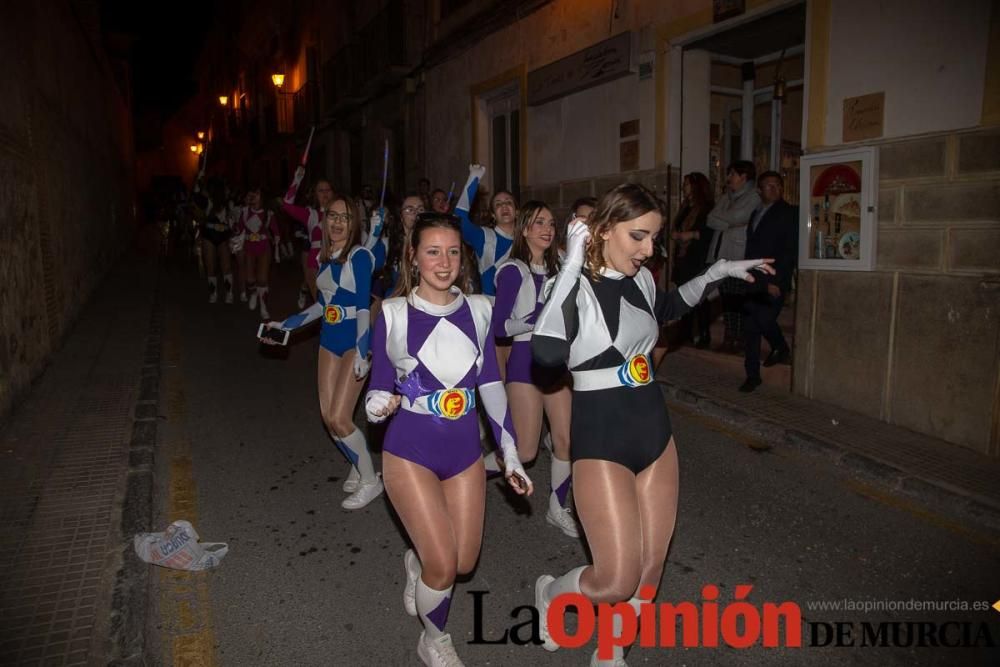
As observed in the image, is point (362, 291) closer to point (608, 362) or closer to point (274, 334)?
point (274, 334)

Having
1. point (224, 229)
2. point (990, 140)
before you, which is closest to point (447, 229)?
point (990, 140)

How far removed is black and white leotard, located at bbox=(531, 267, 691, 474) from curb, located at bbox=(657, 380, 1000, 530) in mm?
3045

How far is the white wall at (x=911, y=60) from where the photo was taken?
574 cm

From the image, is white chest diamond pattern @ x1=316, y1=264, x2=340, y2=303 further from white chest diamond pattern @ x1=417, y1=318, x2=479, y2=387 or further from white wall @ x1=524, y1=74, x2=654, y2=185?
white wall @ x1=524, y1=74, x2=654, y2=185

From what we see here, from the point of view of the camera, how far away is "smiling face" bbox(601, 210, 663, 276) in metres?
2.95

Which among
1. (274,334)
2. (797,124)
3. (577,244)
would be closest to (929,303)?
(577,244)

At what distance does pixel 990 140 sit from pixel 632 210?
4.40 m

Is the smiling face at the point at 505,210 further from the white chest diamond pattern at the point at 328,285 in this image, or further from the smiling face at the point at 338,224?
the white chest diamond pattern at the point at 328,285

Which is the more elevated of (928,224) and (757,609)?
(928,224)

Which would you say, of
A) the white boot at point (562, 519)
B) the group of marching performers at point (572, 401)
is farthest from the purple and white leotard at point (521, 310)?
the group of marching performers at point (572, 401)

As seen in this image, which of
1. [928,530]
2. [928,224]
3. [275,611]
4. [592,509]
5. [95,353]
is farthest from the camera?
[95,353]

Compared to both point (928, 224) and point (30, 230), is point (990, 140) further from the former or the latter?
point (30, 230)

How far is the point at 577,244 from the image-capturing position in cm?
291

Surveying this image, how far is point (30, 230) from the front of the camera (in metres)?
8.45
